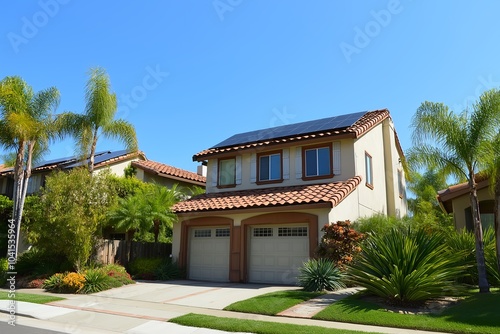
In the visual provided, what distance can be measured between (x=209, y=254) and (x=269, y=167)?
4.99m

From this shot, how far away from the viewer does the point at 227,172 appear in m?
20.9

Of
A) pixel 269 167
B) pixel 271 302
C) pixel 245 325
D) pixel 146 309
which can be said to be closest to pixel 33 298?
pixel 146 309

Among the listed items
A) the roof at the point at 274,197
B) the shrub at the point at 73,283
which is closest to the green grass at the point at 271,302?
the roof at the point at 274,197

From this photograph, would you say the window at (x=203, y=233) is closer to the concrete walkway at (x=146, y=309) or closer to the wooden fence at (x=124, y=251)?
the concrete walkway at (x=146, y=309)

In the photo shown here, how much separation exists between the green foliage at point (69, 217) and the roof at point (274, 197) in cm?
383

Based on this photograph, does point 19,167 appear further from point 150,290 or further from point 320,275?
point 320,275

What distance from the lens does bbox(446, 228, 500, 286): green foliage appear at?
39.7ft

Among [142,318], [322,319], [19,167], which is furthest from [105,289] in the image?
[322,319]

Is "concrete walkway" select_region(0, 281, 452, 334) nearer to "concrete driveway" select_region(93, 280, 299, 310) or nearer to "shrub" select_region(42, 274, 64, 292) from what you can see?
"concrete driveway" select_region(93, 280, 299, 310)

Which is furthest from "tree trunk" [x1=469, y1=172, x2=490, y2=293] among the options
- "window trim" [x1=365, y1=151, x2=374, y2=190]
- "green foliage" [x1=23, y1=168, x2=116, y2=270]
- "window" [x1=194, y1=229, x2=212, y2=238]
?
"green foliage" [x1=23, y1=168, x2=116, y2=270]

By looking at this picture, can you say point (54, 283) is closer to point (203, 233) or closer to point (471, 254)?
point (203, 233)

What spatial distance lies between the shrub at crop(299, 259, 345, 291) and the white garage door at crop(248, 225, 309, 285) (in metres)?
2.29

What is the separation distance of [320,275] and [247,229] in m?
4.84

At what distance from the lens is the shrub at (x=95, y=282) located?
14.6 meters
